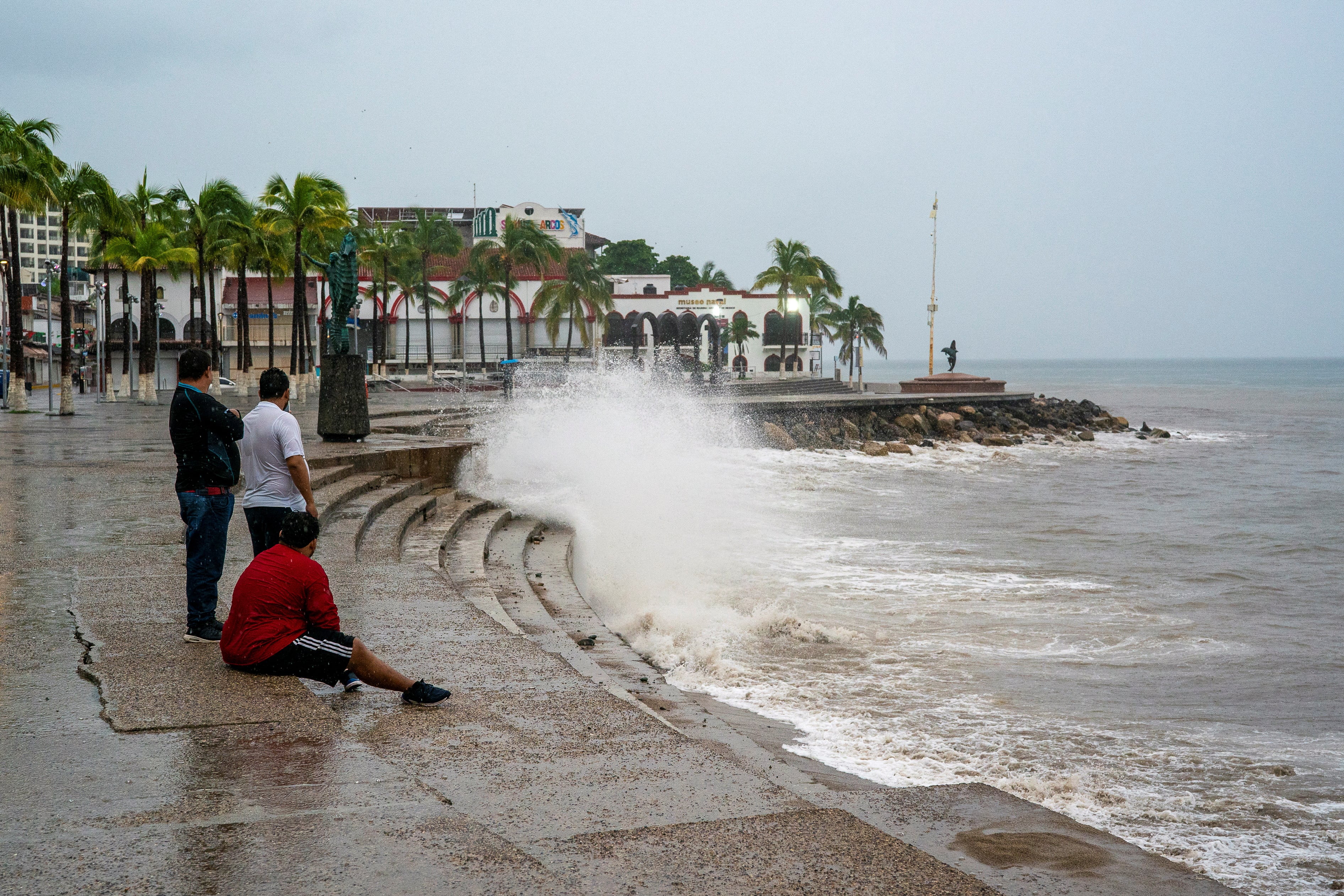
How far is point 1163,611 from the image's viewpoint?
37.1 ft

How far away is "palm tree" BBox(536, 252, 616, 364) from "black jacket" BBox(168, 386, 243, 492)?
5617cm

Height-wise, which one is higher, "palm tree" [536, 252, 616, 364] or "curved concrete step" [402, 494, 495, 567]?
"palm tree" [536, 252, 616, 364]

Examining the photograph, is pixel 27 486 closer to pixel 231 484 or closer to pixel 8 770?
pixel 231 484

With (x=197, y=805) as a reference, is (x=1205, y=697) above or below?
below

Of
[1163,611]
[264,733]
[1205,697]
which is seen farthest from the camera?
[1163,611]

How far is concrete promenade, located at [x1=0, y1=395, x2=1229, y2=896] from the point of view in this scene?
11.1ft

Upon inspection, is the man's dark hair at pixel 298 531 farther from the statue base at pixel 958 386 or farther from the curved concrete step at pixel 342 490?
the statue base at pixel 958 386

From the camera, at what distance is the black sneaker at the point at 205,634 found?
19.4ft

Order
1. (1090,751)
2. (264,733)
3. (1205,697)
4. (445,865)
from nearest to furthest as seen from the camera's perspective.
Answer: (445,865) < (264,733) < (1090,751) < (1205,697)

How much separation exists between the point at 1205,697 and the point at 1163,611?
3.57 metres

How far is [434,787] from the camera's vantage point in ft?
13.4

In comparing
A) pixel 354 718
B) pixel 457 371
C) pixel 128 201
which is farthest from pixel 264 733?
pixel 457 371

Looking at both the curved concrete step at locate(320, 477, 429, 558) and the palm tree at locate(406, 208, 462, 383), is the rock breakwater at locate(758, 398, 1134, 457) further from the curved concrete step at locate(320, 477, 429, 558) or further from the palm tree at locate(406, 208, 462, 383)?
the palm tree at locate(406, 208, 462, 383)

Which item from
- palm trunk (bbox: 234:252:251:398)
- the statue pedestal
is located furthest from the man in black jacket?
palm trunk (bbox: 234:252:251:398)
